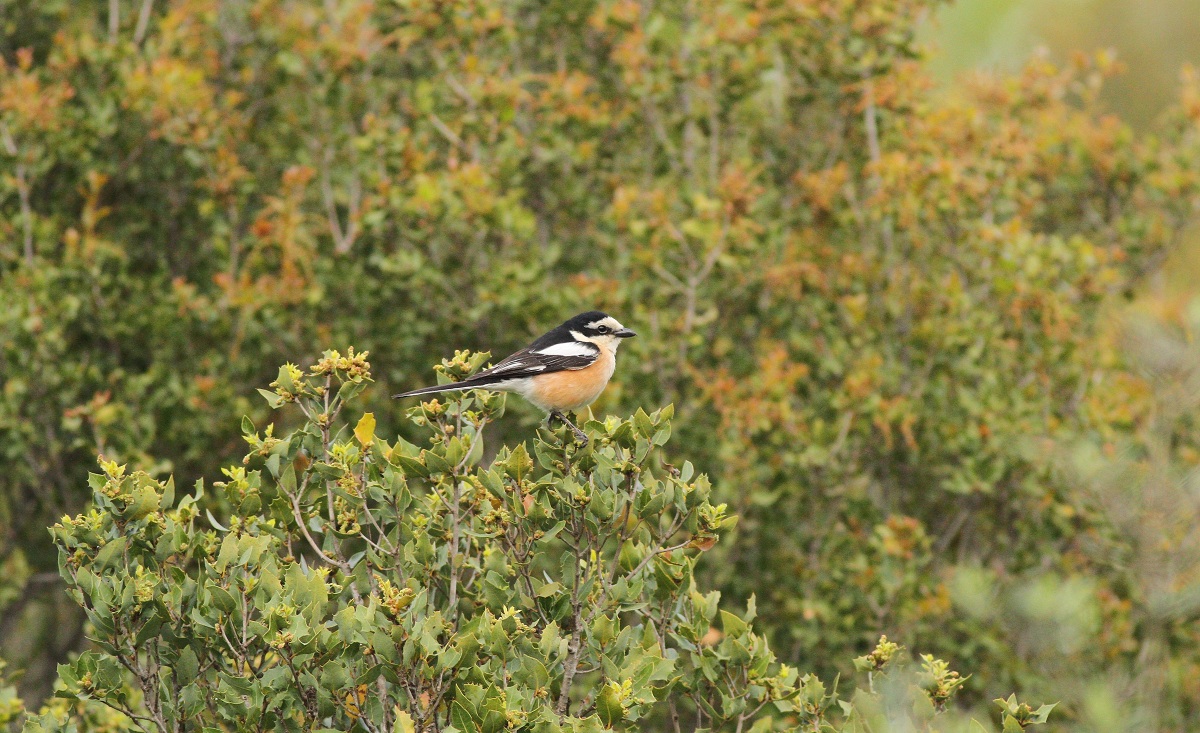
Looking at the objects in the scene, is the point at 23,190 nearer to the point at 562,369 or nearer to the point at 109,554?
the point at 562,369

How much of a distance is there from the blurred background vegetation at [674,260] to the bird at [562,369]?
1724mm

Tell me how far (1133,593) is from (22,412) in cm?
832

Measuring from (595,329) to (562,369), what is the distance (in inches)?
20.9

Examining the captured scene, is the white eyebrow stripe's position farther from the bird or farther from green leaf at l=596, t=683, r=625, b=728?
green leaf at l=596, t=683, r=625, b=728

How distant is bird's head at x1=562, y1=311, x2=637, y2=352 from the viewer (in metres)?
7.51

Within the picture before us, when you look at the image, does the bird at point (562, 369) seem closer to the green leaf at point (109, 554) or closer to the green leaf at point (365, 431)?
the green leaf at point (365, 431)

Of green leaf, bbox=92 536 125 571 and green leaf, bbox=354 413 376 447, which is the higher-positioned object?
green leaf, bbox=354 413 376 447

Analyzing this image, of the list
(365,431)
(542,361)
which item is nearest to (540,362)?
(542,361)

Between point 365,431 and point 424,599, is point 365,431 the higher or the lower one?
the higher one

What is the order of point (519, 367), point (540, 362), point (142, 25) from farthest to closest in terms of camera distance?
point (142, 25) → point (540, 362) → point (519, 367)

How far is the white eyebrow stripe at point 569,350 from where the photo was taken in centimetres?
724

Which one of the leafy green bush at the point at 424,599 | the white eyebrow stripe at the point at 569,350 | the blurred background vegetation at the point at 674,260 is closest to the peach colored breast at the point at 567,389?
the white eyebrow stripe at the point at 569,350

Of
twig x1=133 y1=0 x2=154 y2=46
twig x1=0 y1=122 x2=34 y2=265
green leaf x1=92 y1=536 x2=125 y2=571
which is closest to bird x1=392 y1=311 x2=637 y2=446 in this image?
green leaf x1=92 y1=536 x2=125 y2=571

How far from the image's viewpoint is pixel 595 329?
7.55m
